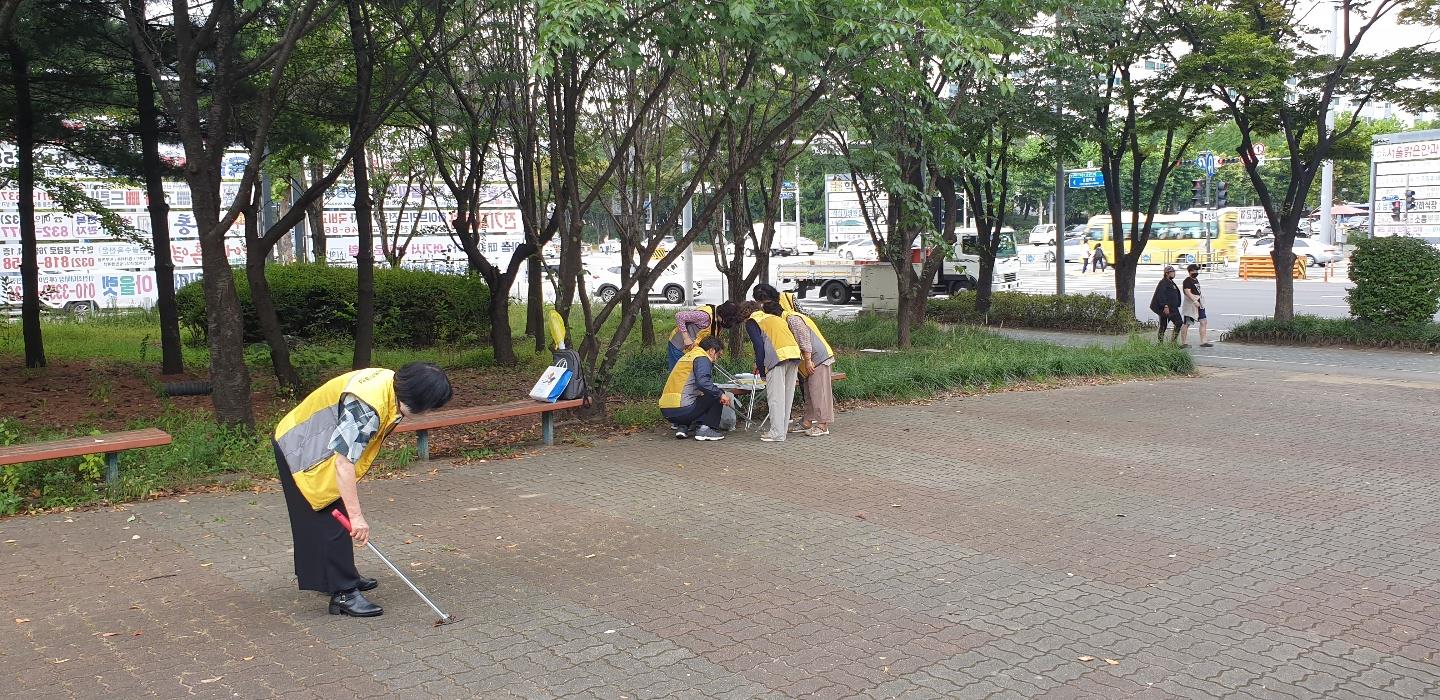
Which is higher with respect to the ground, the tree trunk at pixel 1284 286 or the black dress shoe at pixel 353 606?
the tree trunk at pixel 1284 286

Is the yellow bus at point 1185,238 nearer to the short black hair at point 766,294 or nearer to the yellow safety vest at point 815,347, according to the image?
the yellow safety vest at point 815,347

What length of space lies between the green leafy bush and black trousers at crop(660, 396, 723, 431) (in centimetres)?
1263

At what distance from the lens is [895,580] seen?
5.94m

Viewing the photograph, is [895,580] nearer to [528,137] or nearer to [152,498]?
[152,498]

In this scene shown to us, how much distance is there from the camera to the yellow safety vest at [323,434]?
5.02m

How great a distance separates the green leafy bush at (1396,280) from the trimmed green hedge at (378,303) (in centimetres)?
1384

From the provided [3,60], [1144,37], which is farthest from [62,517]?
[1144,37]

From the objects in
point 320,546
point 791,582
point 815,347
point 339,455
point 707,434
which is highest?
point 815,347

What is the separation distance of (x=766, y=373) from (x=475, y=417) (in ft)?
8.44

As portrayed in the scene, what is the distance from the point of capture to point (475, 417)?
30.1 feet

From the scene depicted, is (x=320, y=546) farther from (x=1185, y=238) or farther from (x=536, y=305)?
(x=1185, y=238)

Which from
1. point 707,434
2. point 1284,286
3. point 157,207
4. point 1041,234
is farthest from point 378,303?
point 1041,234

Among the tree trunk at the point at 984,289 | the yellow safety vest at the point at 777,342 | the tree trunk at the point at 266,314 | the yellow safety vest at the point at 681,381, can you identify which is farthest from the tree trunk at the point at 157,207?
the tree trunk at the point at 984,289

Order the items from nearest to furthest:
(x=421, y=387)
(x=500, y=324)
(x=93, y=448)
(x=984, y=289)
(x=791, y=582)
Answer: (x=421, y=387) → (x=791, y=582) → (x=93, y=448) → (x=500, y=324) → (x=984, y=289)
